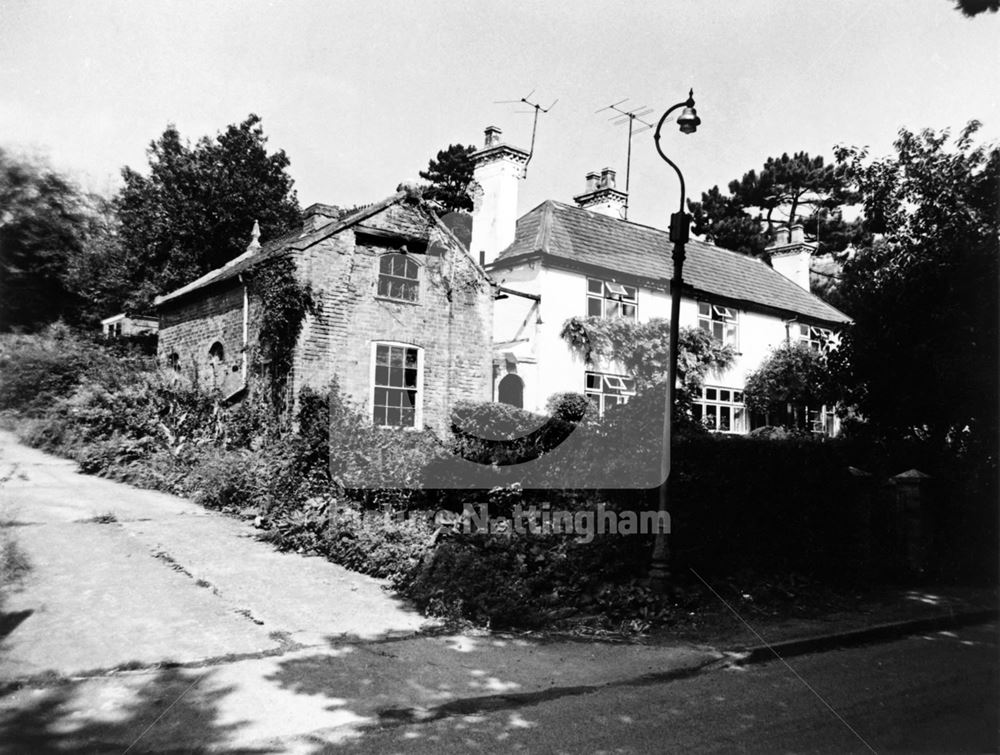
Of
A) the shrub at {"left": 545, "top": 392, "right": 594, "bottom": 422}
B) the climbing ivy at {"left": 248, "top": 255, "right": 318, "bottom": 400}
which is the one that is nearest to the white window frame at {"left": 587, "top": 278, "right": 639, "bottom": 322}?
the shrub at {"left": 545, "top": 392, "right": 594, "bottom": 422}

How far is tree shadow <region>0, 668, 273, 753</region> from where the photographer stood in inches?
185

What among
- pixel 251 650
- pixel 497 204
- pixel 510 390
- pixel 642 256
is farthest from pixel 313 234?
pixel 251 650

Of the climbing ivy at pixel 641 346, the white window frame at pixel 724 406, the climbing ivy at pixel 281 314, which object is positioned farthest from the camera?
the white window frame at pixel 724 406

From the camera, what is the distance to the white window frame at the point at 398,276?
17875 mm

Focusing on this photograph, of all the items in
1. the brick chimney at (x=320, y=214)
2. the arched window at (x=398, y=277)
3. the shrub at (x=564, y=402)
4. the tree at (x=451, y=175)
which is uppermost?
the tree at (x=451, y=175)

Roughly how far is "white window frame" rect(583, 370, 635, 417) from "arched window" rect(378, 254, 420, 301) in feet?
20.9

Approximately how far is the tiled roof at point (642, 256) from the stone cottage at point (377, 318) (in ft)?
11.6

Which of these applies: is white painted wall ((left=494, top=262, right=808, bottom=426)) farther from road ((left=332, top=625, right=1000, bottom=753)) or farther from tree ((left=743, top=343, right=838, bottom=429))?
road ((left=332, top=625, right=1000, bottom=753))

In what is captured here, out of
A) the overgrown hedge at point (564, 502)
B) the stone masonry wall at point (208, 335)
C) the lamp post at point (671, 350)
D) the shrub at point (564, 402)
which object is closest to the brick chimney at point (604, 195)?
the shrub at point (564, 402)

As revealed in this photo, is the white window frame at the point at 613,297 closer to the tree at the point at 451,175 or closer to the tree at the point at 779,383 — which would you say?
the tree at the point at 779,383

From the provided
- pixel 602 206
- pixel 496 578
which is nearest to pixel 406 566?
pixel 496 578

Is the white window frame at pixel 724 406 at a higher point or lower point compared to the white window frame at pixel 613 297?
lower

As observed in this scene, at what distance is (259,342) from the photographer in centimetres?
1738

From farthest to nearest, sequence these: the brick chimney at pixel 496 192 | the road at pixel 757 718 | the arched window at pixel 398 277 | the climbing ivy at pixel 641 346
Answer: the brick chimney at pixel 496 192
the climbing ivy at pixel 641 346
the arched window at pixel 398 277
the road at pixel 757 718
